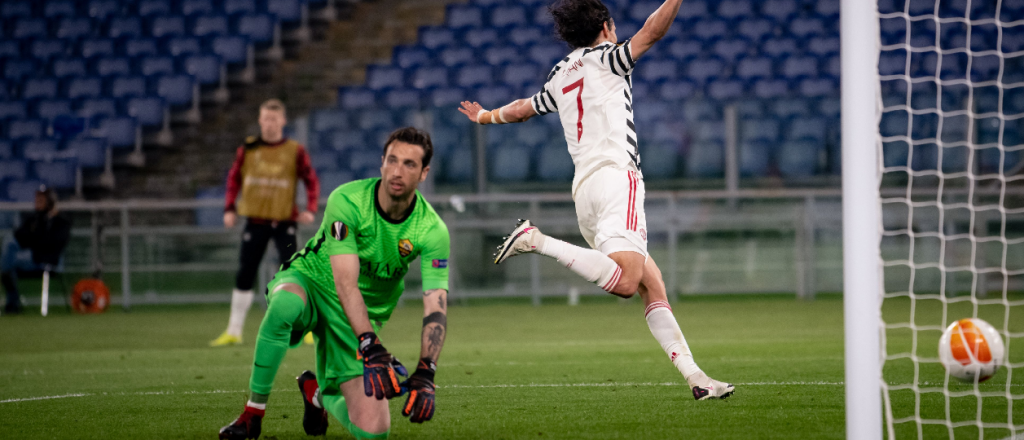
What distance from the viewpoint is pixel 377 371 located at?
343 centimetres

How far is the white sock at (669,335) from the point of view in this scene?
4.51 meters

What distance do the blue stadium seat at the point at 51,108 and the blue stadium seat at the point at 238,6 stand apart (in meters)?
3.23

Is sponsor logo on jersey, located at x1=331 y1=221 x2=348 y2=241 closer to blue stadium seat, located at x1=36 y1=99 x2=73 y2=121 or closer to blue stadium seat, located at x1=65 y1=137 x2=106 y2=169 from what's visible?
blue stadium seat, located at x1=65 y1=137 x2=106 y2=169

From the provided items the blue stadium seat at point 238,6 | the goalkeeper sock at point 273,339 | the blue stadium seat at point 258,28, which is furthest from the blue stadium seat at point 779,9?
the goalkeeper sock at point 273,339

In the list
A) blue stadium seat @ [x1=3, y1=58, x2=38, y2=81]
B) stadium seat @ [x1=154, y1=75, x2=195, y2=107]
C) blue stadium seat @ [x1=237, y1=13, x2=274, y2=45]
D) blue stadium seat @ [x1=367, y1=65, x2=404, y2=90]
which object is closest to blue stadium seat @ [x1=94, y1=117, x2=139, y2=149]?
stadium seat @ [x1=154, y1=75, x2=195, y2=107]

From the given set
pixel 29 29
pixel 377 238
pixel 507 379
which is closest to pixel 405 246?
pixel 377 238

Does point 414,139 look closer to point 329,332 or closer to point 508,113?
point 329,332

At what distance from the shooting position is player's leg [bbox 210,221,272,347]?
8086 millimetres

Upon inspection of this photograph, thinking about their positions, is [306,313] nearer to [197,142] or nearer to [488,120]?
[488,120]

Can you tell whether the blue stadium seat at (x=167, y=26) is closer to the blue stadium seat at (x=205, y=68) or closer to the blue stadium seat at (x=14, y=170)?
the blue stadium seat at (x=205, y=68)

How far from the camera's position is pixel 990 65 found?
14273 millimetres

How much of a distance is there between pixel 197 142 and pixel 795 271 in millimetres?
9442

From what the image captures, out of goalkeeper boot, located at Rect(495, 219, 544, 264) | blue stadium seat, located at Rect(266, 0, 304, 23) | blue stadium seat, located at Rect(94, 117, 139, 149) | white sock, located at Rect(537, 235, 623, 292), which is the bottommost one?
white sock, located at Rect(537, 235, 623, 292)

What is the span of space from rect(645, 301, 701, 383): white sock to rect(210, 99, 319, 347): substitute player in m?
4.14
